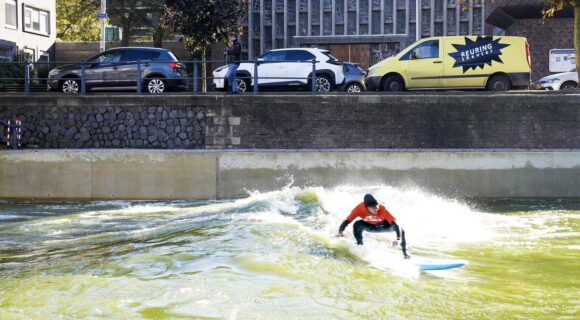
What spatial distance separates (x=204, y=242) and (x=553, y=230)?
676 centimetres

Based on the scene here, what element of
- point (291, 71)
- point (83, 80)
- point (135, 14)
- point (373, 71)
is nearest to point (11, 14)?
point (135, 14)

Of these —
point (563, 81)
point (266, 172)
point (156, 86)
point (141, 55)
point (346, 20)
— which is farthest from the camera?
point (346, 20)

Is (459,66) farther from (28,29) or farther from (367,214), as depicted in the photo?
(28,29)

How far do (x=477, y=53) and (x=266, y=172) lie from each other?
7.18 meters

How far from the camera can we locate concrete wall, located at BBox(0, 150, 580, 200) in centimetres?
2084

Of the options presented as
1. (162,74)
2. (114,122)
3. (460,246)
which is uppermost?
(162,74)

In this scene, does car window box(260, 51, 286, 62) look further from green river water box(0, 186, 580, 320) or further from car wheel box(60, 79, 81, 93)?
green river water box(0, 186, 580, 320)

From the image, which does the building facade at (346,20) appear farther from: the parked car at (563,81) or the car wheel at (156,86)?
the car wheel at (156,86)

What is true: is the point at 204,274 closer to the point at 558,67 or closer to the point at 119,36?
the point at 558,67

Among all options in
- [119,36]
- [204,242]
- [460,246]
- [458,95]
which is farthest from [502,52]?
[119,36]

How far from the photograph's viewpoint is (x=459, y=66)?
23.2m

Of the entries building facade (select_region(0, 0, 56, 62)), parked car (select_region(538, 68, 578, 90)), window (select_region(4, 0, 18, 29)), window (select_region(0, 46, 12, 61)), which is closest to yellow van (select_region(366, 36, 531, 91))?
parked car (select_region(538, 68, 578, 90))

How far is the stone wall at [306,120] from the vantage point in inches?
868

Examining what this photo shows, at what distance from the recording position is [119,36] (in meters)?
49.5
